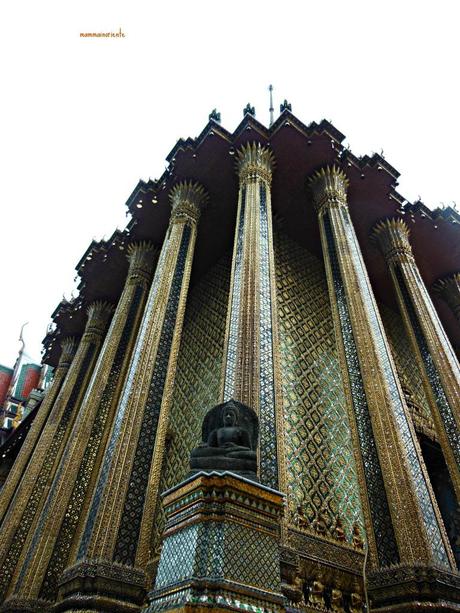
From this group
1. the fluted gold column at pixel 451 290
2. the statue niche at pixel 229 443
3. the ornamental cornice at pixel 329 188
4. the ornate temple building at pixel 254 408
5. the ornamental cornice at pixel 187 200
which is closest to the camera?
the statue niche at pixel 229 443

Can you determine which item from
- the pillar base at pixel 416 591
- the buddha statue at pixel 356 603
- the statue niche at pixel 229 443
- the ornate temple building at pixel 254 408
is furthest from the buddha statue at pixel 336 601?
the statue niche at pixel 229 443

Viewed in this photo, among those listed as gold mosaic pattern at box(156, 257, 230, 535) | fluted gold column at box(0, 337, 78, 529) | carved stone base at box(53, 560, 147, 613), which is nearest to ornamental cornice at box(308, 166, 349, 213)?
gold mosaic pattern at box(156, 257, 230, 535)

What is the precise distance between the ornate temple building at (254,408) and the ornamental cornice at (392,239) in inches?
1.8

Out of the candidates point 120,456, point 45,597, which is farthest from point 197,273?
point 45,597

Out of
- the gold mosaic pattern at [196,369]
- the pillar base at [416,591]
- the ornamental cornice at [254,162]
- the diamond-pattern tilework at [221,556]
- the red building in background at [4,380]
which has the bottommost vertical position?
the diamond-pattern tilework at [221,556]

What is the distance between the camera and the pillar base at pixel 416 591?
3604 mm

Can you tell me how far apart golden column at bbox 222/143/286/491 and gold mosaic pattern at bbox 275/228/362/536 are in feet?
4.88

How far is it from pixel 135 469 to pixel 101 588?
1.22m

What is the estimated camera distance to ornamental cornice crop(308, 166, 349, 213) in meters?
8.04

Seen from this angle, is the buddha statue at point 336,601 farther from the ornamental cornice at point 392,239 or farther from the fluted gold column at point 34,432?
the fluted gold column at point 34,432

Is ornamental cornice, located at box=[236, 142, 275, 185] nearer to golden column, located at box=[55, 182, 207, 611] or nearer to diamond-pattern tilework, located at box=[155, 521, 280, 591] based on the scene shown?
golden column, located at box=[55, 182, 207, 611]

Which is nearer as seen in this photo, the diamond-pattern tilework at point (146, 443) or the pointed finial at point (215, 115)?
the diamond-pattern tilework at point (146, 443)

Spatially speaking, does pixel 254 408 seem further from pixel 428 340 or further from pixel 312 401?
pixel 428 340

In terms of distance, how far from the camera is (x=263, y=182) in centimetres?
770
